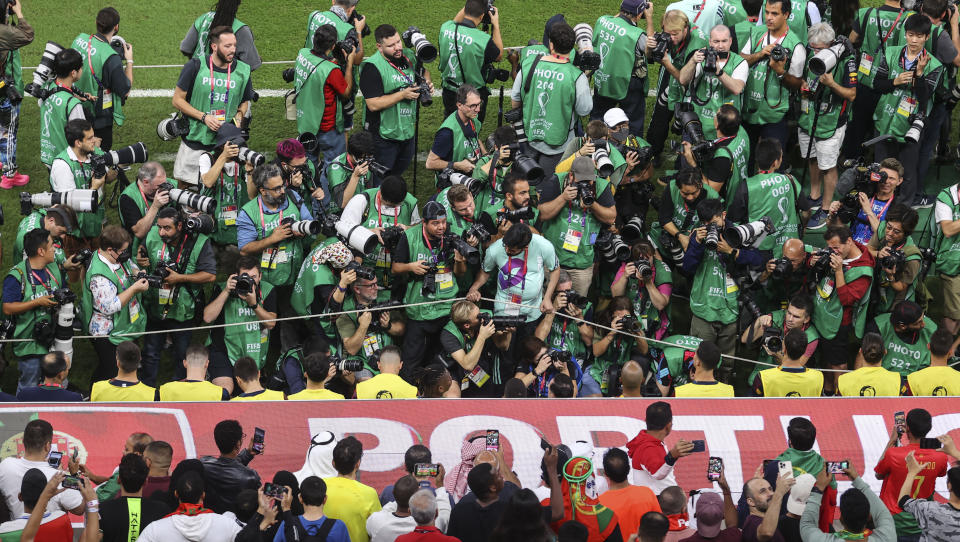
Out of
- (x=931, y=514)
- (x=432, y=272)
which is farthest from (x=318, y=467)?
(x=931, y=514)

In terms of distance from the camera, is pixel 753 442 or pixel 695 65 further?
pixel 695 65

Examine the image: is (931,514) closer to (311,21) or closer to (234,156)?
(234,156)

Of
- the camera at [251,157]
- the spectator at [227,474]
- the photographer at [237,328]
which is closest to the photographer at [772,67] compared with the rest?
the camera at [251,157]

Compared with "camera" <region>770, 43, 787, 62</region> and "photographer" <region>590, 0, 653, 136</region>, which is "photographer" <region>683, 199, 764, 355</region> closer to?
"camera" <region>770, 43, 787, 62</region>

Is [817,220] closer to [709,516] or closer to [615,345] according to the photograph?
[615,345]

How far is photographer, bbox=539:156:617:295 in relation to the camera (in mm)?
8742

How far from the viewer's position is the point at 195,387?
7582mm

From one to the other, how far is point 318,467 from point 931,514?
329 centimetres

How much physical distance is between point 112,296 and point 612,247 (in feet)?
11.8

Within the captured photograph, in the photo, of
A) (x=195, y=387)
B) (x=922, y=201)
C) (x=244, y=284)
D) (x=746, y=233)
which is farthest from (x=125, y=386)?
(x=922, y=201)

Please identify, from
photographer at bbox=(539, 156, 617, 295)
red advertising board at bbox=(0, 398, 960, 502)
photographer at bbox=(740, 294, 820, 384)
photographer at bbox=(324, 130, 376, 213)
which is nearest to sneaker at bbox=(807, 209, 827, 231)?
photographer at bbox=(740, 294, 820, 384)

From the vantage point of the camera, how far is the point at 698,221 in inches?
349

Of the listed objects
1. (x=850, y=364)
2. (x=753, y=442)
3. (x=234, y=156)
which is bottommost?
(x=850, y=364)

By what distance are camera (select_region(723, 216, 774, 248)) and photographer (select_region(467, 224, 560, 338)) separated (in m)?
1.26
